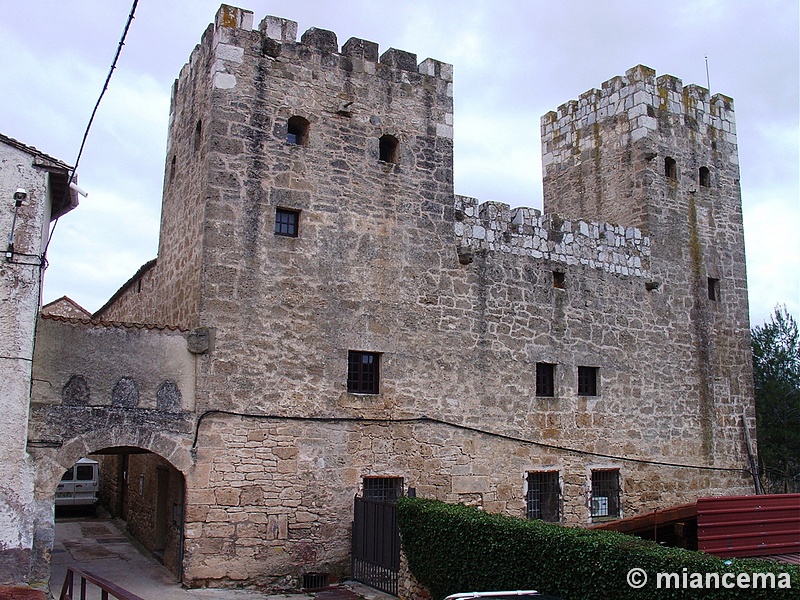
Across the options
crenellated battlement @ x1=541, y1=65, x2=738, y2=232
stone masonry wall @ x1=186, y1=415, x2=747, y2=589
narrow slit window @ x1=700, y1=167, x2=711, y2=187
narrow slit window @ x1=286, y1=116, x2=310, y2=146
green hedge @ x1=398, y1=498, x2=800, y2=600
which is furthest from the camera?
narrow slit window @ x1=700, y1=167, x2=711, y2=187

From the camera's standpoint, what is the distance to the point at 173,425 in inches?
470

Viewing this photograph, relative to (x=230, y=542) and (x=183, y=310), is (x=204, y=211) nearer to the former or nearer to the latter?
(x=183, y=310)

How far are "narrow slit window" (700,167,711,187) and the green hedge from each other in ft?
38.5

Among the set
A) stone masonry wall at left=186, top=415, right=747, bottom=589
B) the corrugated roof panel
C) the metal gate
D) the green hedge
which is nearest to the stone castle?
stone masonry wall at left=186, top=415, right=747, bottom=589

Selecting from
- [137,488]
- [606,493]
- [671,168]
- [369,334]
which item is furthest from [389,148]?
[137,488]

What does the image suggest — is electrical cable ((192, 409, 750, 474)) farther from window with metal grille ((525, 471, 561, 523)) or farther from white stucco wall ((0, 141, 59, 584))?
white stucco wall ((0, 141, 59, 584))

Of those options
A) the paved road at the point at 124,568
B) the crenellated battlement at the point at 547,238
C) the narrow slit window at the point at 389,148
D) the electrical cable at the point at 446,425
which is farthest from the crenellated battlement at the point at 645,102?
the paved road at the point at 124,568

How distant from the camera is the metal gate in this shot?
12141 millimetres

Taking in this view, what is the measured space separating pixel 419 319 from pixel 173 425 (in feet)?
16.1

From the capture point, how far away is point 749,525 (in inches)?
476

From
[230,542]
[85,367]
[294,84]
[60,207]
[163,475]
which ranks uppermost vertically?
[294,84]

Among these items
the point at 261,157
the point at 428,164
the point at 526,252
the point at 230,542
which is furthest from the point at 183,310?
the point at 526,252

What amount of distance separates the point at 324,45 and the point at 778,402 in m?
18.1

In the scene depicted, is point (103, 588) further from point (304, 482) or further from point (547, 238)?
point (547, 238)
